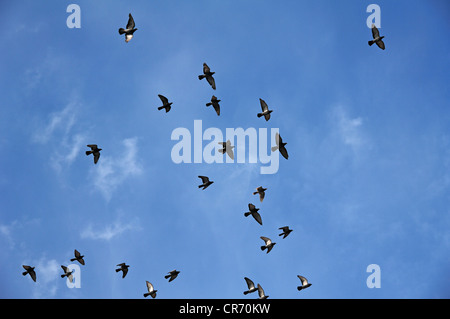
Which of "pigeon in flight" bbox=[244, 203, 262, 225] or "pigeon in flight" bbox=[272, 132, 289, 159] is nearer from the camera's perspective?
"pigeon in flight" bbox=[244, 203, 262, 225]

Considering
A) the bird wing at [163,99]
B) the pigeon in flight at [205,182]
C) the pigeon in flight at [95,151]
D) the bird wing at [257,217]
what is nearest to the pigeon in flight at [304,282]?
the bird wing at [257,217]

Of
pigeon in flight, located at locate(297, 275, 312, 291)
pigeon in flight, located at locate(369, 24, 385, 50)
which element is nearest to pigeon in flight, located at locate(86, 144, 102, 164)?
pigeon in flight, located at locate(297, 275, 312, 291)

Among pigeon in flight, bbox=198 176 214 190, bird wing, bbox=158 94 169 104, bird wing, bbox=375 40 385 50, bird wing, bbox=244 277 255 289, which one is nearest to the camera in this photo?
bird wing, bbox=244 277 255 289

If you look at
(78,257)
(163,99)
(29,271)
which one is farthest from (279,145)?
(29,271)

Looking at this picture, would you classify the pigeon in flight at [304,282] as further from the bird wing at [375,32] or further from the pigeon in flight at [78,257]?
the bird wing at [375,32]

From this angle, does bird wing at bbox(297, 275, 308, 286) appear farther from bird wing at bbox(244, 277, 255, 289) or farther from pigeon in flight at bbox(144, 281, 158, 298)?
pigeon in flight at bbox(144, 281, 158, 298)

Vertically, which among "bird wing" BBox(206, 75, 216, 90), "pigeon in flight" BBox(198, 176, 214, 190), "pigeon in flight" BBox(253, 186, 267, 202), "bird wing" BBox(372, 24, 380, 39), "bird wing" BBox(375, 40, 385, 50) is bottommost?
"pigeon in flight" BBox(253, 186, 267, 202)

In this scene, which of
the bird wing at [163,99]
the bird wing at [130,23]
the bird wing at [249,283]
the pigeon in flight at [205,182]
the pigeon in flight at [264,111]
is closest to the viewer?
the bird wing at [249,283]

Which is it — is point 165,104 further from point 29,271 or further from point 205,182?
point 29,271

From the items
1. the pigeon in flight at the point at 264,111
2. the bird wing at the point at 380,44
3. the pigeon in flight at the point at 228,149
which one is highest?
the bird wing at the point at 380,44

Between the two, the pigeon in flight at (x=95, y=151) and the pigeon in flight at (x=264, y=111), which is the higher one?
the pigeon in flight at (x=264, y=111)
